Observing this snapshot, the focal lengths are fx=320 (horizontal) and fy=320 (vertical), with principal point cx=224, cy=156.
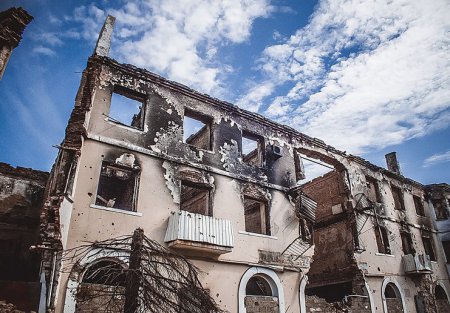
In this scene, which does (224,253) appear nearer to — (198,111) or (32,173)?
(198,111)

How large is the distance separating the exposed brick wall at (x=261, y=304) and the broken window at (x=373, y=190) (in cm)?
1009

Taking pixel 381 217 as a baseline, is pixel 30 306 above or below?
below

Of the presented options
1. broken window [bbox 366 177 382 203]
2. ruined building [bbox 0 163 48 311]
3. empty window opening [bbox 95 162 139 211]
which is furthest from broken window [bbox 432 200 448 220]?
ruined building [bbox 0 163 48 311]

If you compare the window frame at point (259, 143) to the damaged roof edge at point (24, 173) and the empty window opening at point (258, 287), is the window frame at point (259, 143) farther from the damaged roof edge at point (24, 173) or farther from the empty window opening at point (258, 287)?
the damaged roof edge at point (24, 173)

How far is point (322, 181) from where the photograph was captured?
769 inches

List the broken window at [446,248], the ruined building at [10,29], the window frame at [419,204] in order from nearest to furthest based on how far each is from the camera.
→ the ruined building at [10,29], the broken window at [446,248], the window frame at [419,204]

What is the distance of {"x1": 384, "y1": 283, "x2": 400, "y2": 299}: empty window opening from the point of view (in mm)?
16969

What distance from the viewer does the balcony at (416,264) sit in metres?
17.7

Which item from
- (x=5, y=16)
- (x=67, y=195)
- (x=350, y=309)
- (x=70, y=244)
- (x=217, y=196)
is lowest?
(x=350, y=309)

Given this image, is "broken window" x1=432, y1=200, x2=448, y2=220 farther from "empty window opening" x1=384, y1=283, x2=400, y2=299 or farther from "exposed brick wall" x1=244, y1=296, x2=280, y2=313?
"exposed brick wall" x1=244, y1=296, x2=280, y2=313

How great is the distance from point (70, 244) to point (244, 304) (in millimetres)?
6215

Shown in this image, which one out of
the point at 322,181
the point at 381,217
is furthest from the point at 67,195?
the point at 381,217

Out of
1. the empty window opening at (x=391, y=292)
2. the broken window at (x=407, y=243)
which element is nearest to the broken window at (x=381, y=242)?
the empty window opening at (x=391, y=292)

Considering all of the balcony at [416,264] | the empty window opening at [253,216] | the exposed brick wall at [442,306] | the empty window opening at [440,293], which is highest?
the empty window opening at [253,216]
